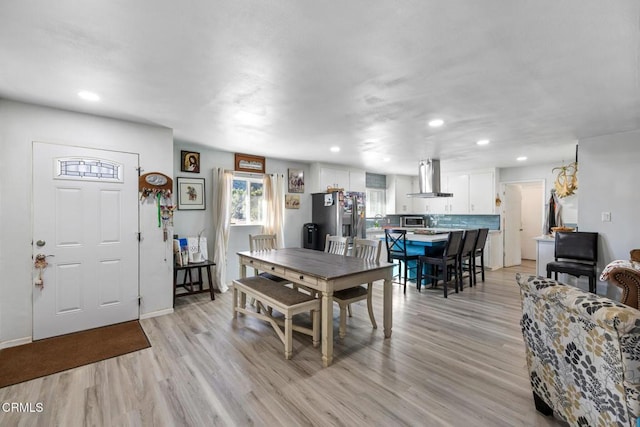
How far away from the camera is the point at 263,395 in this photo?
2094mm

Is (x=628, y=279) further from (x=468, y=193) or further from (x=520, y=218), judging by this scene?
(x=520, y=218)

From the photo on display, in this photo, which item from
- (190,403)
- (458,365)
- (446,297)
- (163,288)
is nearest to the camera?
(190,403)

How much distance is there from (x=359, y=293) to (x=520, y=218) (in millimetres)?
6280

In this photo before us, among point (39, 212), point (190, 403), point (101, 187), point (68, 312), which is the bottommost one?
point (190, 403)

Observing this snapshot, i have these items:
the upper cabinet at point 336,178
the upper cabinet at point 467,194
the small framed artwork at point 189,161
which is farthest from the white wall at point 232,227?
the upper cabinet at point 467,194

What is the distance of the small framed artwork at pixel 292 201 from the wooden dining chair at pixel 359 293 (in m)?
2.37

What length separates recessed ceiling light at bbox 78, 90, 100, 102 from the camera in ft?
8.51

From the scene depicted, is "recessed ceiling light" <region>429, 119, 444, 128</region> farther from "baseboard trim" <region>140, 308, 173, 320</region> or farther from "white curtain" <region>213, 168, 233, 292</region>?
"baseboard trim" <region>140, 308, 173, 320</region>

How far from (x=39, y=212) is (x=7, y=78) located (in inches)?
50.4

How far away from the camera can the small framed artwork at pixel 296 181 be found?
5918 mm

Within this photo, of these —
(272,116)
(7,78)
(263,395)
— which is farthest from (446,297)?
(7,78)

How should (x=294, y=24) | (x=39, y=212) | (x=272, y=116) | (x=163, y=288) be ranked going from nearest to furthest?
(x=294, y=24), (x=39, y=212), (x=272, y=116), (x=163, y=288)

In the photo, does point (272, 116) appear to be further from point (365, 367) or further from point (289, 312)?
point (365, 367)

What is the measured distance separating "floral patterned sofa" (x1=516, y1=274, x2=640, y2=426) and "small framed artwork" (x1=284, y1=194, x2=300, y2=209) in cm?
445
